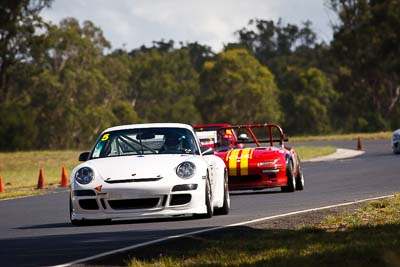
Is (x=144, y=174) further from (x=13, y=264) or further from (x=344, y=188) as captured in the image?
(x=344, y=188)

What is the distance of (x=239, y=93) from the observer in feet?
350

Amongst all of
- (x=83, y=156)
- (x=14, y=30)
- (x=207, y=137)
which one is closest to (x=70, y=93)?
(x=14, y=30)

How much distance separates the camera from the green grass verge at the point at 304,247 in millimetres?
10406

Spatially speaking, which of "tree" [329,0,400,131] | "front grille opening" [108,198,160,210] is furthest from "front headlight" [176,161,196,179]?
"tree" [329,0,400,131]

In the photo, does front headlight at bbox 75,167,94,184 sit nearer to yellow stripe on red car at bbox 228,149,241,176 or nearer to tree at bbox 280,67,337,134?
yellow stripe on red car at bbox 228,149,241,176

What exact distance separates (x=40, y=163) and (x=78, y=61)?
49.4 metres

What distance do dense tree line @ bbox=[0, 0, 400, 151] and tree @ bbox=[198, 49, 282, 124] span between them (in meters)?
0.11

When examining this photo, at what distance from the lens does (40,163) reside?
5625 cm

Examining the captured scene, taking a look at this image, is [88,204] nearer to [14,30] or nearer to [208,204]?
[208,204]

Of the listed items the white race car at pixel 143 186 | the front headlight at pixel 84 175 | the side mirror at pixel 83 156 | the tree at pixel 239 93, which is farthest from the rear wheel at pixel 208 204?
the tree at pixel 239 93

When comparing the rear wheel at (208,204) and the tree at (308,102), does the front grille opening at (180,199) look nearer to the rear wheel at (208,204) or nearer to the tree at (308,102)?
the rear wheel at (208,204)

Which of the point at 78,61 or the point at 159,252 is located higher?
the point at 78,61

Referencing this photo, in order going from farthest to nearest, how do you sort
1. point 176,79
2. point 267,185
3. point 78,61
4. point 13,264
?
point 176,79, point 78,61, point 267,185, point 13,264

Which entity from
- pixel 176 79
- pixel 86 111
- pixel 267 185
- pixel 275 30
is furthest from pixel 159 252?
pixel 275 30
